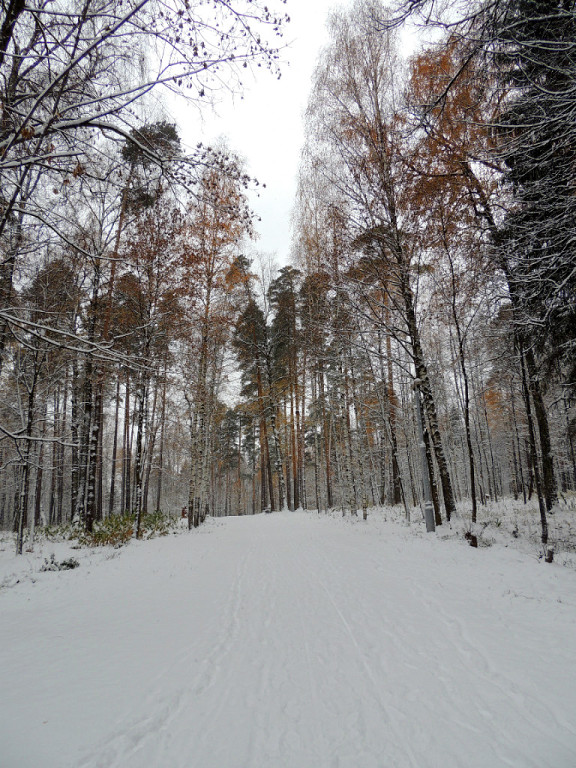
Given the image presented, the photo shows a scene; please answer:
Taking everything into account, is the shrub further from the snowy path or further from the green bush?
the green bush

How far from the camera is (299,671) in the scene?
329cm

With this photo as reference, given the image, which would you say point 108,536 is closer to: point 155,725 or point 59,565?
point 59,565

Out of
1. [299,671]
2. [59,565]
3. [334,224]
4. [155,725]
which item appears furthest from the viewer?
[334,224]

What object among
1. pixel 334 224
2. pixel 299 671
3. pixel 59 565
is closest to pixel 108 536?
pixel 59 565

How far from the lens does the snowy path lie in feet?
7.47

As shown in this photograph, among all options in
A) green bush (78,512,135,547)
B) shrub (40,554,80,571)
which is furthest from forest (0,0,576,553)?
shrub (40,554,80,571)

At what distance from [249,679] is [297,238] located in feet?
55.7

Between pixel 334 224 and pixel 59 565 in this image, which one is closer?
pixel 59 565

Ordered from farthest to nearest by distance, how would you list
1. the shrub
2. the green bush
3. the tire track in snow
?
1. the green bush
2. the shrub
3. the tire track in snow

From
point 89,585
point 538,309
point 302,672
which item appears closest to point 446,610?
point 302,672

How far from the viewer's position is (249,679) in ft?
10.4

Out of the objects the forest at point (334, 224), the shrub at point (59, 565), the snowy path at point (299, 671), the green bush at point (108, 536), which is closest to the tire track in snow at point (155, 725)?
the snowy path at point (299, 671)

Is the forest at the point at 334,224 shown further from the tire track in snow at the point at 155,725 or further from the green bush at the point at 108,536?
the tire track in snow at the point at 155,725

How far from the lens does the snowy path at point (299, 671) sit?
2.28 metres
